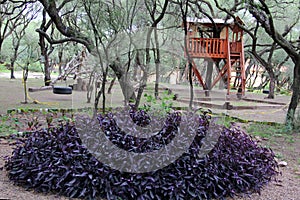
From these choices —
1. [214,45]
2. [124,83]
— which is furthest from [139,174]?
[214,45]

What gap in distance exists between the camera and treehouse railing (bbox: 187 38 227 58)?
11.3 m

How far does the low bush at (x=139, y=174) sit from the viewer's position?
2.76 m

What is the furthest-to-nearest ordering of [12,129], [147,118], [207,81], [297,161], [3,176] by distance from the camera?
[207,81], [12,129], [297,161], [147,118], [3,176]

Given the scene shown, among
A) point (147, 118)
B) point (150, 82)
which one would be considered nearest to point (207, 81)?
point (150, 82)

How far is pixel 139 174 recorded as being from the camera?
110 inches

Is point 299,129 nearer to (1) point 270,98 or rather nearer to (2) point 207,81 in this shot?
(2) point 207,81

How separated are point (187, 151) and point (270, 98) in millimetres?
11709

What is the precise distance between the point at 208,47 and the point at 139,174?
31.6 ft

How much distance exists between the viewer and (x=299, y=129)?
617cm

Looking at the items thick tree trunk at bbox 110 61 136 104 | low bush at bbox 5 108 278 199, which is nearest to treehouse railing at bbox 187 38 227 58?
thick tree trunk at bbox 110 61 136 104

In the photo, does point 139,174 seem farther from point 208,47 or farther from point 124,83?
point 208,47

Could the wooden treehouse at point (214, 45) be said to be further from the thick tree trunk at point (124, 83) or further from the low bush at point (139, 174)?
the low bush at point (139, 174)

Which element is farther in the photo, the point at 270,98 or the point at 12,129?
the point at 270,98

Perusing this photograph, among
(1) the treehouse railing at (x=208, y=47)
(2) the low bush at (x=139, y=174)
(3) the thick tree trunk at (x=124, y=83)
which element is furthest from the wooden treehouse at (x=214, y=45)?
(2) the low bush at (x=139, y=174)
